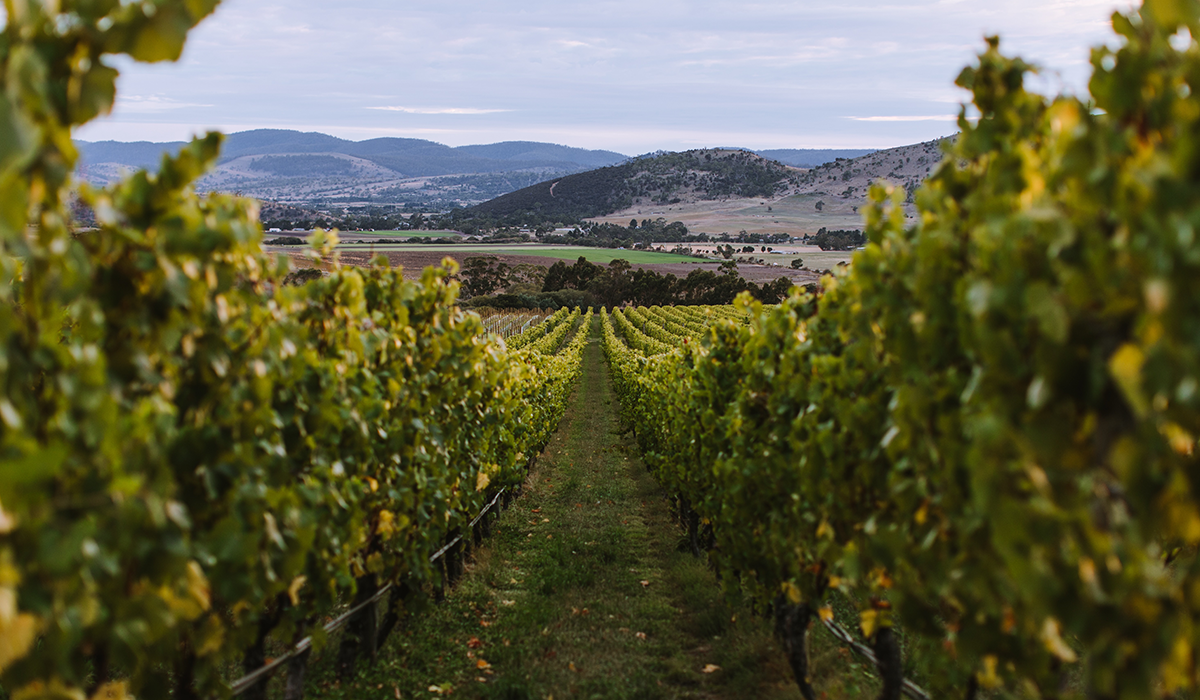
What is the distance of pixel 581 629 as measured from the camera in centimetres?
650

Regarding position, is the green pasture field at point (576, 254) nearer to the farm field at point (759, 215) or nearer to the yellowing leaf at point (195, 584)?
the farm field at point (759, 215)

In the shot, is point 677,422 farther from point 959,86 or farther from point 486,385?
point 959,86

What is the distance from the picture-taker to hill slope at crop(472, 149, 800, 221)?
549ft

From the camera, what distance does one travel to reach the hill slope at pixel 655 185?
549 feet

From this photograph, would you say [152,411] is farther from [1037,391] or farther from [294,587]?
[1037,391]

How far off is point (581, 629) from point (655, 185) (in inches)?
6764

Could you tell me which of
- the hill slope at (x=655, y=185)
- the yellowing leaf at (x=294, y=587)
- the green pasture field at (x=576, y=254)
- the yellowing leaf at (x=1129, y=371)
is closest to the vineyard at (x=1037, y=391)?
the yellowing leaf at (x=1129, y=371)

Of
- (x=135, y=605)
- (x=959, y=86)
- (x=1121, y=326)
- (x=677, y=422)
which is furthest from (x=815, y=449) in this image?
(x=677, y=422)

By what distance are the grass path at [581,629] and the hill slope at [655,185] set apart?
15390 cm

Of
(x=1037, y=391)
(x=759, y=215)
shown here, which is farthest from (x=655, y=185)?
(x=1037, y=391)

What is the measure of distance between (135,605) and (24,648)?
1.34ft

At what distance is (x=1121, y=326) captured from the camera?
67.4 inches

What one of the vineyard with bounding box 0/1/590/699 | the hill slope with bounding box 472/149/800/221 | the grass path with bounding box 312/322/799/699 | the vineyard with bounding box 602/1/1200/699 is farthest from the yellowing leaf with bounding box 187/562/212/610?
the hill slope with bounding box 472/149/800/221

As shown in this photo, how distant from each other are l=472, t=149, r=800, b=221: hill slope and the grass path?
15390 centimetres
